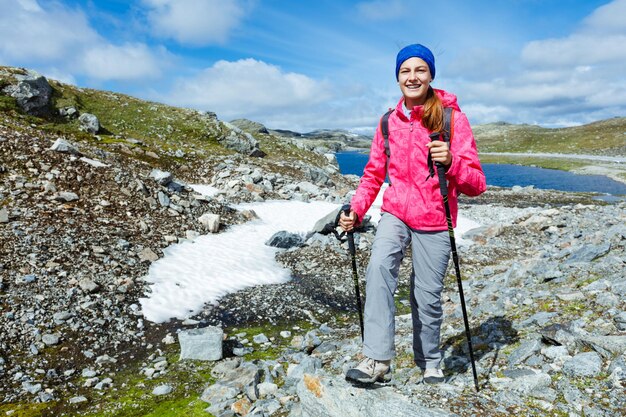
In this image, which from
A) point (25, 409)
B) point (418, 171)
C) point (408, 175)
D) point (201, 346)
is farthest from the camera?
point (201, 346)

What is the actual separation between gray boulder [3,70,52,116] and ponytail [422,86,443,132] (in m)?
38.7

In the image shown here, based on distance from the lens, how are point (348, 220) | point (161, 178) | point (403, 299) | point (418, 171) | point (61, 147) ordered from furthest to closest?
point (161, 178) < point (61, 147) < point (403, 299) < point (348, 220) < point (418, 171)

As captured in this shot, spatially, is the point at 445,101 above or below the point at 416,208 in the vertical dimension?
above

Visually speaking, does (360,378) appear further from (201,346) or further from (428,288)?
(201,346)

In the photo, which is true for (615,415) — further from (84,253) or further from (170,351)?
(84,253)

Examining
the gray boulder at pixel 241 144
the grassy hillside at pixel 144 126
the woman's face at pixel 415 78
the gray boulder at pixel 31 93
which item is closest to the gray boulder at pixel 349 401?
the woman's face at pixel 415 78

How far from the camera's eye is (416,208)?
5156 millimetres

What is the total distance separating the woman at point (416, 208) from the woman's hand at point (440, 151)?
0.04ft

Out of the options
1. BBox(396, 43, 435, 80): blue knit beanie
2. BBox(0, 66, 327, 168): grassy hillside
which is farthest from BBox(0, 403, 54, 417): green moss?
BBox(0, 66, 327, 168): grassy hillside

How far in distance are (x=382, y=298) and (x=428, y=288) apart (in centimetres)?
79

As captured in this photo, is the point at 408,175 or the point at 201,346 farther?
the point at 201,346

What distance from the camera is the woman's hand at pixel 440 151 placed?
14.8 feet

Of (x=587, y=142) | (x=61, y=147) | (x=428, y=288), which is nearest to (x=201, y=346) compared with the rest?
(x=428, y=288)

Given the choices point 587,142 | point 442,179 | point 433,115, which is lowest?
point 442,179
